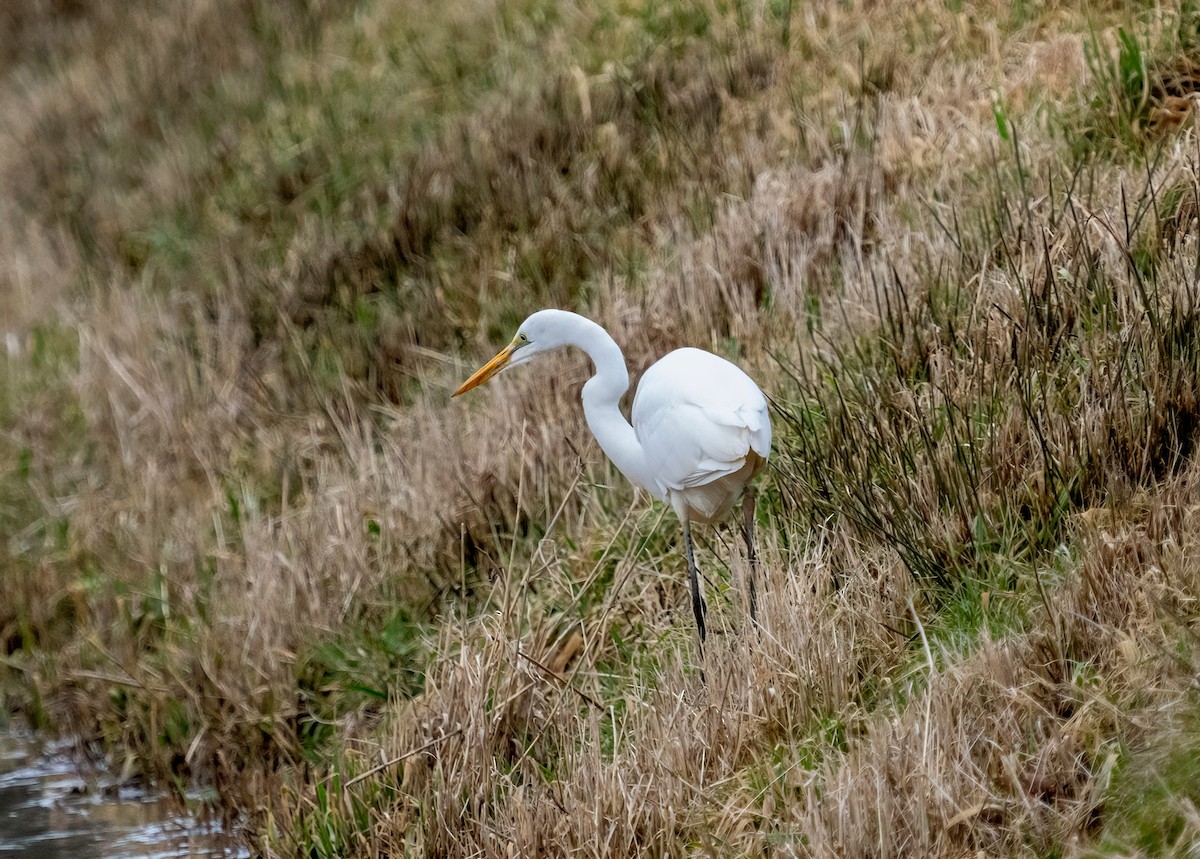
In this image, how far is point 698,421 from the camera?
3811mm

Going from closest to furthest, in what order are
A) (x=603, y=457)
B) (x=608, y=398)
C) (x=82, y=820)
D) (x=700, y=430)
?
(x=700, y=430)
(x=608, y=398)
(x=82, y=820)
(x=603, y=457)

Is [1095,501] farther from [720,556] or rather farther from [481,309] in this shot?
[481,309]

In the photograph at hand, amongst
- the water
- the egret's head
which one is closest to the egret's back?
the egret's head

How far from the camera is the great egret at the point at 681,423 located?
12.5ft

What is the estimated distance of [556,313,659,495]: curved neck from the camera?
13.4 feet

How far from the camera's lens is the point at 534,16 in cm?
842

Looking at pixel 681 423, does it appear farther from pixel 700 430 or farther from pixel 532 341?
pixel 532 341

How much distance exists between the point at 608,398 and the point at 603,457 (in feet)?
3.39

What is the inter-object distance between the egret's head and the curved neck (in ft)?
0.13

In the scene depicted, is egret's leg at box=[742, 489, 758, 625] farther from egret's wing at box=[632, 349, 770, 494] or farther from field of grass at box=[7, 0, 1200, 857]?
egret's wing at box=[632, 349, 770, 494]

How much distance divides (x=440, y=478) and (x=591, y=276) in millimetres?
1418

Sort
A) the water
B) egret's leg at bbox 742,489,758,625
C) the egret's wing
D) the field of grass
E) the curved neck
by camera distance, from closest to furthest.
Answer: the field of grass < the egret's wing < egret's leg at bbox 742,489,758,625 < the curved neck < the water

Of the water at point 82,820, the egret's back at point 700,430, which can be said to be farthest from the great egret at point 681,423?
the water at point 82,820

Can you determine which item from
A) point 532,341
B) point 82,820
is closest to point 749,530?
point 532,341
